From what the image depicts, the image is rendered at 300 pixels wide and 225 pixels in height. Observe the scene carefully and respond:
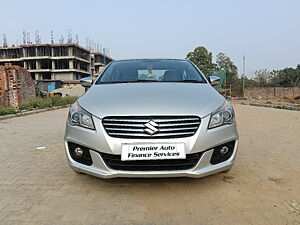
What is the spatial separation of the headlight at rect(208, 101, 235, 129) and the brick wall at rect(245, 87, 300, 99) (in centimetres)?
3061

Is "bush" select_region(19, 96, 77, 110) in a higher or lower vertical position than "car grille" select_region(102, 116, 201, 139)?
lower

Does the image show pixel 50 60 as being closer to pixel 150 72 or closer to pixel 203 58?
pixel 203 58

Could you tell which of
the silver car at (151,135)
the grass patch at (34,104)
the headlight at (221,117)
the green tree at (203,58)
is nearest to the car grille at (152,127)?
the silver car at (151,135)

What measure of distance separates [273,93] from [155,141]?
32.3m

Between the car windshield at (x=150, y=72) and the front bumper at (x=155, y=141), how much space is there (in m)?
1.12

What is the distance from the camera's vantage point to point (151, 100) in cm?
235

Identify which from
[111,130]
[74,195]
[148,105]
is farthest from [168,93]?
[74,195]

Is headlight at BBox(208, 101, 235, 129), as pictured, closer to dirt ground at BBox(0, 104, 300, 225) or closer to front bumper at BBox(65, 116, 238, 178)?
front bumper at BBox(65, 116, 238, 178)

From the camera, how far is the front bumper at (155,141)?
6.98ft

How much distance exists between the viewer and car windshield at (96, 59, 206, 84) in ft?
10.8

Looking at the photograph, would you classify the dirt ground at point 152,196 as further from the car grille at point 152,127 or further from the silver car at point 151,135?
the car grille at point 152,127

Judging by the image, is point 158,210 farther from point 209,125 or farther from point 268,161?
point 268,161

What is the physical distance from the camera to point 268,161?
3.44m

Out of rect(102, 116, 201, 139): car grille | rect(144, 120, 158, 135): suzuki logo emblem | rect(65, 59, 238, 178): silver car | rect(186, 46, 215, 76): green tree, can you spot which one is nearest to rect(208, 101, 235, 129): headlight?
rect(65, 59, 238, 178): silver car
